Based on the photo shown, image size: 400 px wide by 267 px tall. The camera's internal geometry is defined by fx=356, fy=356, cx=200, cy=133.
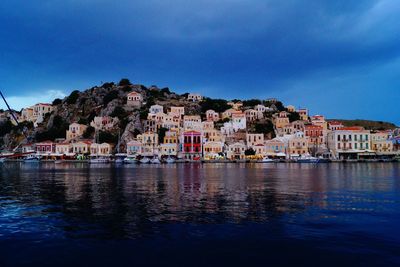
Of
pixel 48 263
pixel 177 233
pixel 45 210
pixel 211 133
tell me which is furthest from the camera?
pixel 211 133

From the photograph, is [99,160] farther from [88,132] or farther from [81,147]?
[88,132]

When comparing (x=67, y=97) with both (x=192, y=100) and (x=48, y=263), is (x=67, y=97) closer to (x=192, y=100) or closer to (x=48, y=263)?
(x=192, y=100)

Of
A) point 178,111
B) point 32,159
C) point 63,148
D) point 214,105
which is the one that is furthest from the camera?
point 214,105

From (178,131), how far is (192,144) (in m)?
9.71

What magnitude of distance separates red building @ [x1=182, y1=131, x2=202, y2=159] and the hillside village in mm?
298

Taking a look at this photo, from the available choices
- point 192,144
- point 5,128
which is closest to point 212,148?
point 192,144

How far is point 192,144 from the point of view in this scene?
106562mm

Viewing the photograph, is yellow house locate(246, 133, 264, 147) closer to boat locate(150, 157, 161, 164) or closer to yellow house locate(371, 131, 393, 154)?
boat locate(150, 157, 161, 164)

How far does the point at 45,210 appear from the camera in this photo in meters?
18.3

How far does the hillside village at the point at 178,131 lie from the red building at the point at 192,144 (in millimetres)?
298

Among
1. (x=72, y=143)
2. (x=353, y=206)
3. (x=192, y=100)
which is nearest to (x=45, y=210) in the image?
(x=353, y=206)

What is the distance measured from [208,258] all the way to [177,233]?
294cm

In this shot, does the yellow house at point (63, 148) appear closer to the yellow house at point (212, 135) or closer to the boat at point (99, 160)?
the boat at point (99, 160)

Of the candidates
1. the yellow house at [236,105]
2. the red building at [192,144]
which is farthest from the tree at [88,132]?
the yellow house at [236,105]
